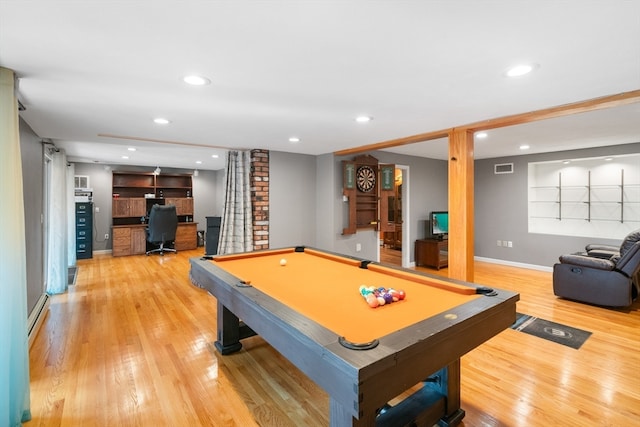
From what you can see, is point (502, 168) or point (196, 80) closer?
point (196, 80)

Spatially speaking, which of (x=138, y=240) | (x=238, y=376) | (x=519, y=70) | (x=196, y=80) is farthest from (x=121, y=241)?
(x=519, y=70)

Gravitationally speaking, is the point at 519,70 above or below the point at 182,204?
above

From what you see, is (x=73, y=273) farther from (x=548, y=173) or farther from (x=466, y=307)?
(x=548, y=173)

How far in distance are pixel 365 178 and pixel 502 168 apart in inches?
118

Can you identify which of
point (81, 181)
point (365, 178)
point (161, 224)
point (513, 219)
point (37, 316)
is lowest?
point (37, 316)

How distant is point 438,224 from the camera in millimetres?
6086

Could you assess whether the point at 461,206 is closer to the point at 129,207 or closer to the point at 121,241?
the point at 121,241

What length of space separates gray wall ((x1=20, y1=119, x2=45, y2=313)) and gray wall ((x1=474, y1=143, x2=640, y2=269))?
7033 mm

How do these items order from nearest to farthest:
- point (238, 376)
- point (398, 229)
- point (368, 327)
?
point (368, 327)
point (238, 376)
point (398, 229)

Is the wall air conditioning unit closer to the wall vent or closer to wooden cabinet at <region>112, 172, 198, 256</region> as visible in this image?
wooden cabinet at <region>112, 172, 198, 256</region>

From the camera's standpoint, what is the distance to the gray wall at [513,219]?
5.41m

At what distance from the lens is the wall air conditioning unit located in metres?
7.02

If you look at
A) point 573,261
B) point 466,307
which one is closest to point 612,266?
point 573,261

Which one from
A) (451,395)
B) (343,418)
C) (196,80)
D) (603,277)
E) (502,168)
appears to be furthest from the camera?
(502,168)
